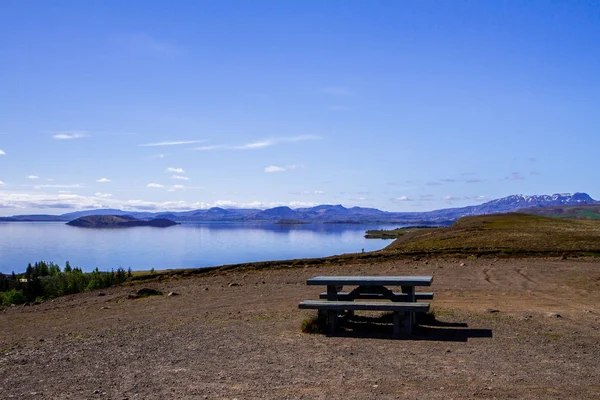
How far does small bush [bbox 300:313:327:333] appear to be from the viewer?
9992mm

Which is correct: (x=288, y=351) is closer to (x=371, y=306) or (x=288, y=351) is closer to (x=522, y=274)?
(x=371, y=306)

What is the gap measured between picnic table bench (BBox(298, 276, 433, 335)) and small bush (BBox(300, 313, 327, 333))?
152mm

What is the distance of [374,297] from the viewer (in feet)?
37.2

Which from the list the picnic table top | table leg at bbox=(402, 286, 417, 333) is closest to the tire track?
table leg at bbox=(402, 286, 417, 333)

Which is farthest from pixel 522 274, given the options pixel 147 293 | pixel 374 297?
pixel 147 293

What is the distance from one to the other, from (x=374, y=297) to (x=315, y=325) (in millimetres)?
1786

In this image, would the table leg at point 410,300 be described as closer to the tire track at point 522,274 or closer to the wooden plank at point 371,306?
the wooden plank at point 371,306

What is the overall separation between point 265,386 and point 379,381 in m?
1.35

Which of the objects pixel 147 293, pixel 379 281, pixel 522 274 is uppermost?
pixel 379 281

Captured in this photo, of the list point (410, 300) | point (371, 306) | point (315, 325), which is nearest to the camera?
point (371, 306)

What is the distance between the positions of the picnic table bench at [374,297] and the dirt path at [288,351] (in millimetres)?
495

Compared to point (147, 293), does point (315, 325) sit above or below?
above

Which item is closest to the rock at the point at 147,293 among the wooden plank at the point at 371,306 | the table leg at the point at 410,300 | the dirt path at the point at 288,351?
the dirt path at the point at 288,351

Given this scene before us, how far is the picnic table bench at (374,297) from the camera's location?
959cm
